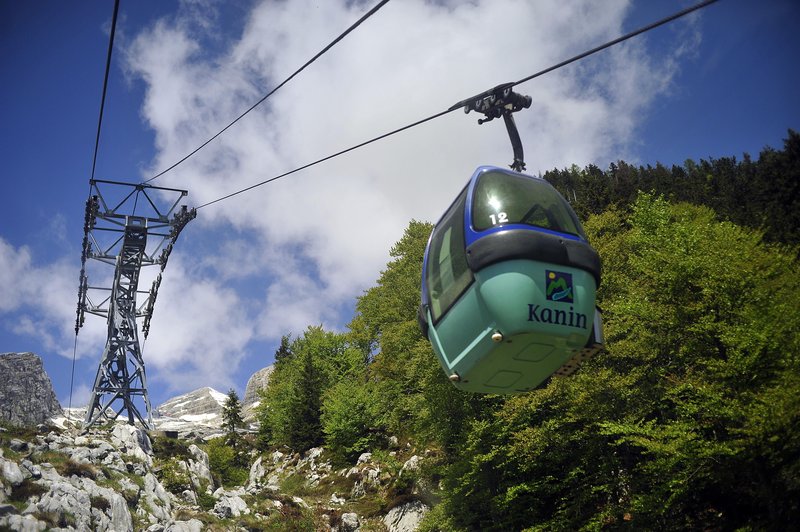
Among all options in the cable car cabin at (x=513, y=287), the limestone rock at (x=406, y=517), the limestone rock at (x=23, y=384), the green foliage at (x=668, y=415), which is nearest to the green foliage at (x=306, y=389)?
the limestone rock at (x=406, y=517)

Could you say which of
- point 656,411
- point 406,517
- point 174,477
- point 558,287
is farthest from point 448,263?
point 174,477

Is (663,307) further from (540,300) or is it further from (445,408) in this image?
(540,300)

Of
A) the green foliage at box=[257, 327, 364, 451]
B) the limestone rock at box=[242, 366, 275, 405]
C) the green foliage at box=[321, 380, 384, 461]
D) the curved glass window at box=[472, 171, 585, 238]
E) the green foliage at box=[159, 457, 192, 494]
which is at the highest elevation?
the limestone rock at box=[242, 366, 275, 405]

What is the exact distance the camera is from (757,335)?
15031 mm

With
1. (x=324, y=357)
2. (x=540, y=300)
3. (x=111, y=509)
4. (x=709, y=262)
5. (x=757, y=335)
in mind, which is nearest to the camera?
(x=540, y=300)

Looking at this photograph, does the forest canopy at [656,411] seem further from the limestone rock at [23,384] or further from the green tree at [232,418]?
the limestone rock at [23,384]

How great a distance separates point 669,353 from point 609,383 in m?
2.17

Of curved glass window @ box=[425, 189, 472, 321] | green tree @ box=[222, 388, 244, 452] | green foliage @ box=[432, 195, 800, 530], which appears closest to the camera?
curved glass window @ box=[425, 189, 472, 321]

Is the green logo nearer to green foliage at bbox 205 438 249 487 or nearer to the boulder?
the boulder

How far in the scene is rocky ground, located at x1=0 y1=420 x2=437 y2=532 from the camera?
19.7 metres

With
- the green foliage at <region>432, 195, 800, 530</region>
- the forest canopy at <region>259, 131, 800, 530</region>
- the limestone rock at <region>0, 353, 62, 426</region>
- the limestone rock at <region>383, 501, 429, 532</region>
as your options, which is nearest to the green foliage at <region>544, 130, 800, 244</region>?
the forest canopy at <region>259, 131, 800, 530</region>

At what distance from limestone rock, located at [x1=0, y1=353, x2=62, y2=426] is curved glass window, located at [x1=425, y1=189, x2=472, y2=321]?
18557 centimetres

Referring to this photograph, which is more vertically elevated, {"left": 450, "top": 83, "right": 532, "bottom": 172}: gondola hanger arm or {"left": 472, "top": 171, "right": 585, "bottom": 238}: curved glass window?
{"left": 450, "top": 83, "right": 532, "bottom": 172}: gondola hanger arm

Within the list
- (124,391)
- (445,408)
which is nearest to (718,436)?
(445,408)
